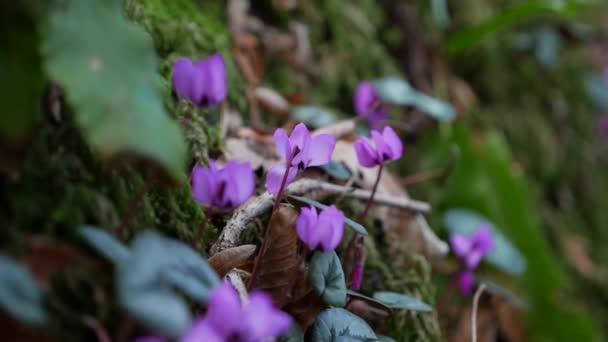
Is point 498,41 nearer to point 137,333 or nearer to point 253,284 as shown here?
point 253,284

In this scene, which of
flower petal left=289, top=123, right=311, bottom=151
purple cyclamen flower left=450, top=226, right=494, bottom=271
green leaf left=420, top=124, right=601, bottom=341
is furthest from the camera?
green leaf left=420, top=124, right=601, bottom=341

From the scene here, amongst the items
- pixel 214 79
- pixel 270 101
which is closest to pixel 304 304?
pixel 214 79

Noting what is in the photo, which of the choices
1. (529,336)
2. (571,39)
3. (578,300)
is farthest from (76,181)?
(571,39)

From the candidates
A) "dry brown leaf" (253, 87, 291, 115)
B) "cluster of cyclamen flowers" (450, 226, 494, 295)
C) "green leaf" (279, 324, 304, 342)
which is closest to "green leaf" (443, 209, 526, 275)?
"cluster of cyclamen flowers" (450, 226, 494, 295)

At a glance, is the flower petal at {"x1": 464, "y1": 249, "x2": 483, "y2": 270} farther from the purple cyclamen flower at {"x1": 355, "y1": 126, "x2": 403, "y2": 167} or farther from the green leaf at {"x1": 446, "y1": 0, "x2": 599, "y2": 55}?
the green leaf at {"x1": 446, "y1": 0, "x2": 599, "y2": 55}

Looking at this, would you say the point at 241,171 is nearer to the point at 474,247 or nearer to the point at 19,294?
the point at 19,294
